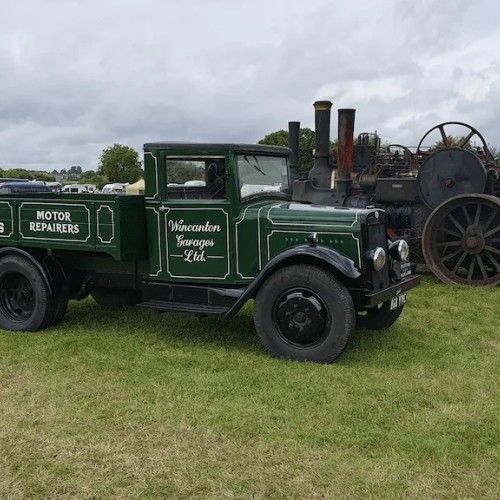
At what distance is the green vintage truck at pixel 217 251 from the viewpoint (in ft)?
16.3

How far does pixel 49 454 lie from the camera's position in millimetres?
3426

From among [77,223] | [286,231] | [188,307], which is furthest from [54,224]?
[286,231]

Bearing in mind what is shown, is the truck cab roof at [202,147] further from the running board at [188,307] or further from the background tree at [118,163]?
the background tree at [118,163]

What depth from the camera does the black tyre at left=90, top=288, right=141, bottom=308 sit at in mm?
7074

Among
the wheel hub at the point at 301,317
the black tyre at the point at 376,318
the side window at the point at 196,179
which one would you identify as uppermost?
the side window at the point at 196,179

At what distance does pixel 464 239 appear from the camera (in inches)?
344

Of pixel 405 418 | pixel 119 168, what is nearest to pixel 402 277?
pixel 405 418

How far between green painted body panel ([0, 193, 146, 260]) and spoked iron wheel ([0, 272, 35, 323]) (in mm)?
363

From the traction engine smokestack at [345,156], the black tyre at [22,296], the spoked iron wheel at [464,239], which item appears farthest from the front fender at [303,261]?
the traction engine smokestack at [345,156]

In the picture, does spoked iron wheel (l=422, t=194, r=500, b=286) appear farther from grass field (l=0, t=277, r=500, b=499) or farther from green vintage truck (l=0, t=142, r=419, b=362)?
green vintage truck (l=0, t=142, r=419, b=362)

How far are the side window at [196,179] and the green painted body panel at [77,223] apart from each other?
35 cm

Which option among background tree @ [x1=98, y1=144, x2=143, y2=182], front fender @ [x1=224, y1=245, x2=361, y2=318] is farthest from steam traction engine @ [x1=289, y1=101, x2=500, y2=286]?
background tree @ [x1=98, y1=144, x2=143, y2=182]

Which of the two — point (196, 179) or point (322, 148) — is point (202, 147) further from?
point (322, 148)

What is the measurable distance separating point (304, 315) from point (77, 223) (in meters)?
2.30
